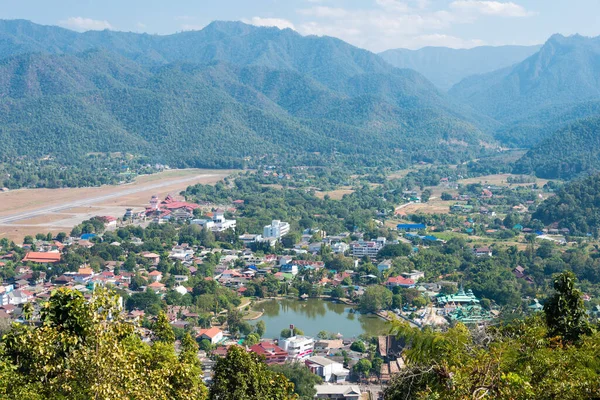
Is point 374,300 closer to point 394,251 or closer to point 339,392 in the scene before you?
point 394,251

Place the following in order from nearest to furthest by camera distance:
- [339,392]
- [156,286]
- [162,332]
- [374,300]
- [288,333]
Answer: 1. [162,332]
2. [339,392]
3. [288,333]
4. [374,300]
5. [156,286]

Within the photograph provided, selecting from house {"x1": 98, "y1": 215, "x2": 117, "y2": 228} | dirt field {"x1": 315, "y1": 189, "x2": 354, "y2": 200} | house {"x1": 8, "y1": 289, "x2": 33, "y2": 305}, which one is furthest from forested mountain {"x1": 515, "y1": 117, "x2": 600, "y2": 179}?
house {"x1": 8, "y1": 289, "x2": 33, "y2": 305}

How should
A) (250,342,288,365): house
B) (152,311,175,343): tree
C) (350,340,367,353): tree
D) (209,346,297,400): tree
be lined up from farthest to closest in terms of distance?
(350,340,367,353): tree → (250,342,288,365): house → (152,311,175,343): tree → (209,346,297,400): tree

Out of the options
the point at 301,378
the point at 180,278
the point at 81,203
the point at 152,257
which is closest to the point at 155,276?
the point at 180,278

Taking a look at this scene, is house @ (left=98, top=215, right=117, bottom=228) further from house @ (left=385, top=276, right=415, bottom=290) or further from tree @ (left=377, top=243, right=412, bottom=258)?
house @ (left=385, top=276, right=415, bottom=290)

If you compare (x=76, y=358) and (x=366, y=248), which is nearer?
(x=76, y=358)

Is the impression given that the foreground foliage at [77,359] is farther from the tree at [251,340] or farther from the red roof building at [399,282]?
the red roof building at [399,282]

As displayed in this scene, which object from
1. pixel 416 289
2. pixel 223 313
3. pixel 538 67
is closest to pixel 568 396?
pixel 223 313

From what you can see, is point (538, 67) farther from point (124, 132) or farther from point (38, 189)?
point (38, 189)
